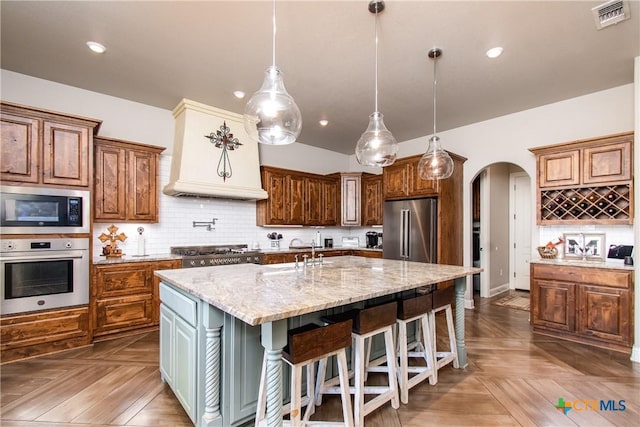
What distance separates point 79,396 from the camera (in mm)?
2248

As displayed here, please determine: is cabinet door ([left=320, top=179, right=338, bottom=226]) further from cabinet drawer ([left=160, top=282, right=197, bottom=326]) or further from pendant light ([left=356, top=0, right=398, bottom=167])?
cabinet drawer ([left=160, top=282, right=197, bottom=326])

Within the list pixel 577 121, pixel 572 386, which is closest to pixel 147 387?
pixel 572 386

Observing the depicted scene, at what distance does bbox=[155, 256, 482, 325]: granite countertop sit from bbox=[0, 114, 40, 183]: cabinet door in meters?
1.90

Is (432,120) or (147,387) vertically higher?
(432,120)

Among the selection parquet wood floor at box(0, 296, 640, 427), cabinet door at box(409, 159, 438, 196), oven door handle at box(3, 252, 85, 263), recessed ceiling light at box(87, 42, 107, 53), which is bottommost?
parquet wood floor at box(0, 296, 640, 427)

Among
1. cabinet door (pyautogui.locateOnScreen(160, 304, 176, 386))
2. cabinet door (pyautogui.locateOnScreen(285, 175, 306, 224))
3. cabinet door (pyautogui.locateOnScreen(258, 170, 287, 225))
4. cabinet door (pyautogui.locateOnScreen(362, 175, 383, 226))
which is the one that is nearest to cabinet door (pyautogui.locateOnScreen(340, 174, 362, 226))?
cabinet door (pyautogui.locateOnScreen(362, 175, 383, 226))

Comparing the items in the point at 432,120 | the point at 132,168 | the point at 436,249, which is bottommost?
the point at 436,249

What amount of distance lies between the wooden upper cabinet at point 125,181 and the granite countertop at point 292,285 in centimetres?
190

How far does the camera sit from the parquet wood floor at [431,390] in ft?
6.57

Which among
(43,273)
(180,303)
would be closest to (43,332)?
(43,273)

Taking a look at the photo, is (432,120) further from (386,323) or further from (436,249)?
(386,323)

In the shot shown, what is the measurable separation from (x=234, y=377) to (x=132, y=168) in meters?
3.17

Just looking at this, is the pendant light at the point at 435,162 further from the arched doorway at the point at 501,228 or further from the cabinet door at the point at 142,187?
the cabinet door at the point at 142,187

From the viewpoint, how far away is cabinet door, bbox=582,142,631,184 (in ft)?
10.6
